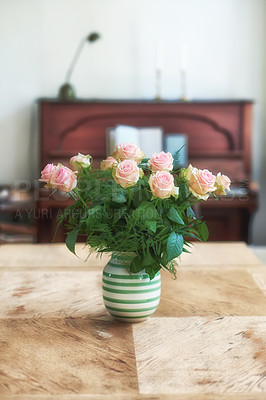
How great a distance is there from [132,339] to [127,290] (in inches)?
4.6

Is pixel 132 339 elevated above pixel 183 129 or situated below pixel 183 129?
below

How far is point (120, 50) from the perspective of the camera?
411 cm

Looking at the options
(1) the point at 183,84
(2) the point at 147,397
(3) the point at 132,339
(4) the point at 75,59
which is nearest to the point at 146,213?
(3) the point at 132,339

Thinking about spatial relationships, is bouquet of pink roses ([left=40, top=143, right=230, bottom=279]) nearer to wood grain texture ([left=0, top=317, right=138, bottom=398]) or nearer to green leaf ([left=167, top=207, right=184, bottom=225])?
green leaf ([left=167, top=207, right=184, bottom=225])

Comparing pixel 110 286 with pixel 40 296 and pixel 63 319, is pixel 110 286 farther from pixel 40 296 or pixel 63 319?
pixel 40 296

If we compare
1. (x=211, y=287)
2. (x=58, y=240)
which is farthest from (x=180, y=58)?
(x=211, y=287)

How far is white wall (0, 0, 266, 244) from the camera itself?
13.4 ft

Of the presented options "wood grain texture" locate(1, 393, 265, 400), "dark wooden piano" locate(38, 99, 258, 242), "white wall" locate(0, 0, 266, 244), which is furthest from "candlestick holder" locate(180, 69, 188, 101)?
"wood grain texture" locate(1, 393, 265, 400)

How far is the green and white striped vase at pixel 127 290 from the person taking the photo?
1.19 m

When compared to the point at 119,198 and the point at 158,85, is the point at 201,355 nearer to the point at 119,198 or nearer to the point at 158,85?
the point at 119,198

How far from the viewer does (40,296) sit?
1.45 m

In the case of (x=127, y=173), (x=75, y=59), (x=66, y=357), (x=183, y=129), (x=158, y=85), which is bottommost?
(x=66, y=357)

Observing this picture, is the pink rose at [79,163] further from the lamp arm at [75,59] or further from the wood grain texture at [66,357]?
the lamp arm at [75,59]

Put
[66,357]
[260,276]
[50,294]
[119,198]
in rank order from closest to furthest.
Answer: [66,357], [119,198], [50,294], [260,276]
